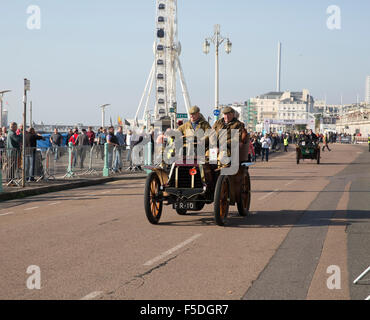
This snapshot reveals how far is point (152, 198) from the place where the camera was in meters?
9.92

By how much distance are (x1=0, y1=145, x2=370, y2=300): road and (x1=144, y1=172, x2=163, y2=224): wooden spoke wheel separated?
0.21 metres

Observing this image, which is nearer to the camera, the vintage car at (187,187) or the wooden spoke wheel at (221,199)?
the wooden spoke wheel at (221,199)

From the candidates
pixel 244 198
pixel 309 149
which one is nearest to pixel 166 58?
pixel 309 149

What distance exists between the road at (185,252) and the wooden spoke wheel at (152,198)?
0.70 ft

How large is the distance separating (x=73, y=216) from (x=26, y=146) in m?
7.70

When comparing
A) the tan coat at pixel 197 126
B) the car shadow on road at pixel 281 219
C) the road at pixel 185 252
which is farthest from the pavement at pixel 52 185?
the tan coat at pixel 197 126

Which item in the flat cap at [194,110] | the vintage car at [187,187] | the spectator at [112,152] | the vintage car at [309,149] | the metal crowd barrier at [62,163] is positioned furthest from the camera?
the vintage car at [309,149]

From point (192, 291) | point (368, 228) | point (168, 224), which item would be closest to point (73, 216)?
point (168, 224)

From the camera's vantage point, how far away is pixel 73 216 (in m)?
11.4

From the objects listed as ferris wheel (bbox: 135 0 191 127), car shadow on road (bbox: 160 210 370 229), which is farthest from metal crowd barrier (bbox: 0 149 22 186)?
ferris wheel (bbox: 135 0 191 127)

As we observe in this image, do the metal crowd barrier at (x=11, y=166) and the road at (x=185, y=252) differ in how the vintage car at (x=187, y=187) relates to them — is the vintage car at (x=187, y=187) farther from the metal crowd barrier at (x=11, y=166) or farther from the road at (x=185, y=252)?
the metal crowd barrier at (x=11, y=166)

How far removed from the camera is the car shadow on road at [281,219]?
10.1 metres

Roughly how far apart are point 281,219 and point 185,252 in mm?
3548
